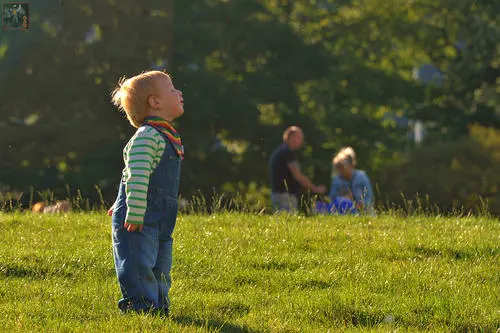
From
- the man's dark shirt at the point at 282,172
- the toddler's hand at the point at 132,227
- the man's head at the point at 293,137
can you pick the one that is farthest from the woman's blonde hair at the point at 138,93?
the man's dark shirt at the point at 282,172

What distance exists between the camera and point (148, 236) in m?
6.38

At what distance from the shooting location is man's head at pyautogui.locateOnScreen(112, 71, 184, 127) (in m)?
6.54

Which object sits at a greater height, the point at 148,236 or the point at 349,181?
the point at 148,236

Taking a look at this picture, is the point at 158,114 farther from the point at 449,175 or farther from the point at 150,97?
the point at 449,175

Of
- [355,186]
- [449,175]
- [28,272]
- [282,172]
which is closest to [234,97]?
[449,175]

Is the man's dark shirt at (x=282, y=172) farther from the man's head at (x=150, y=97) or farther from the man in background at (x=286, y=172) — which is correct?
the man's head at (x=150, y=97)

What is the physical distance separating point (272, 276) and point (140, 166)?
208 centimetres

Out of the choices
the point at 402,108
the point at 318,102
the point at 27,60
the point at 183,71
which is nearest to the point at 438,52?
the point at 402,108

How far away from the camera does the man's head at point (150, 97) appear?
21.4ft

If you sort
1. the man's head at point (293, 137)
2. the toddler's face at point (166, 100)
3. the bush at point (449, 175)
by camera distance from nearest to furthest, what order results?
the toddler's face at point (166, 100) → the man's head at point (293, 137) → the bush at point (449, 175)

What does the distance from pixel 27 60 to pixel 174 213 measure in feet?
62.4

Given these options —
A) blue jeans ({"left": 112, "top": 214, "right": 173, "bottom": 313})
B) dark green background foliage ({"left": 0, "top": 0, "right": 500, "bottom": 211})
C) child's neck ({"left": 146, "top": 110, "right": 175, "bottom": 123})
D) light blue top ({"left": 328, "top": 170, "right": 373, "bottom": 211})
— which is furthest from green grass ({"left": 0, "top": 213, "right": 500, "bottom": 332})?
dark green background foliage ({"left": 0, "top": 0, "right": 500, "bottom": 211})

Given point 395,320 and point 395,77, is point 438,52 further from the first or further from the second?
point 395,320

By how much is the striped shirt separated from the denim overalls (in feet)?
0.22
